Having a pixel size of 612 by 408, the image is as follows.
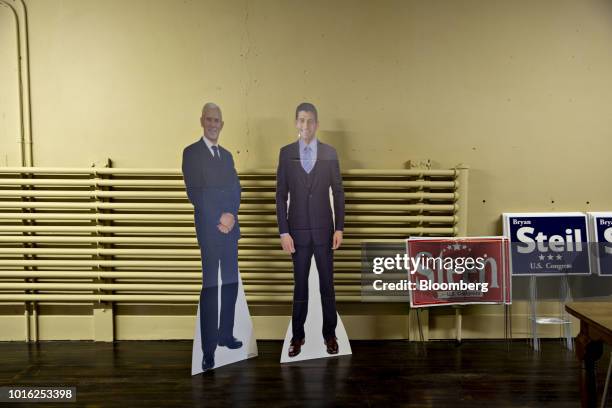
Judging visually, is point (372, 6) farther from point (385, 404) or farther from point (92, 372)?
point (92, 372)

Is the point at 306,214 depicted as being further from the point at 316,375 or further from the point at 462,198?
the point at 462,198

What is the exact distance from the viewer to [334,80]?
3.66m

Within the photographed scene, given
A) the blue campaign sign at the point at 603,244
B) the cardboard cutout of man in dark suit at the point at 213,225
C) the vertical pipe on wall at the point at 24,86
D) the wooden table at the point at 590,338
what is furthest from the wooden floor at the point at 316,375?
the vertical pipe on wall at the point at 24,86

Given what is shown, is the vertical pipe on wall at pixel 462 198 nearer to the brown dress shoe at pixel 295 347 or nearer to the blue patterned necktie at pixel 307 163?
the blue patterned necktie at pixel 307 163

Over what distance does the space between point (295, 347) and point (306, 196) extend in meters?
1.00

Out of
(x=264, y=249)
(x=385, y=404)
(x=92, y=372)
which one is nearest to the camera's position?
(x=385, y=404)

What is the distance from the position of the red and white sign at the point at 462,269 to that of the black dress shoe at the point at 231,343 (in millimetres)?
1248

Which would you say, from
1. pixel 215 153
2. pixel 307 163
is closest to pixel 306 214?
pixel 307 163

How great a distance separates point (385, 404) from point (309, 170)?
4.91 feet

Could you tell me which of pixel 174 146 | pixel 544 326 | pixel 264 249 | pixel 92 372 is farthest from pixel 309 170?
pixel 544 326

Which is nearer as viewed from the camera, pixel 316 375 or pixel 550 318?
pixel 316 375

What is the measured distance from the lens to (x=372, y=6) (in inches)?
143

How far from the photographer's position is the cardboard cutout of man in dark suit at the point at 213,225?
10.4 feet

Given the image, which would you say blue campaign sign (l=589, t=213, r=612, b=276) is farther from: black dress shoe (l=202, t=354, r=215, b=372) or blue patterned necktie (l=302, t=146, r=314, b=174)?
black dress shoe (l=202, t=354, r=215, b=372)
